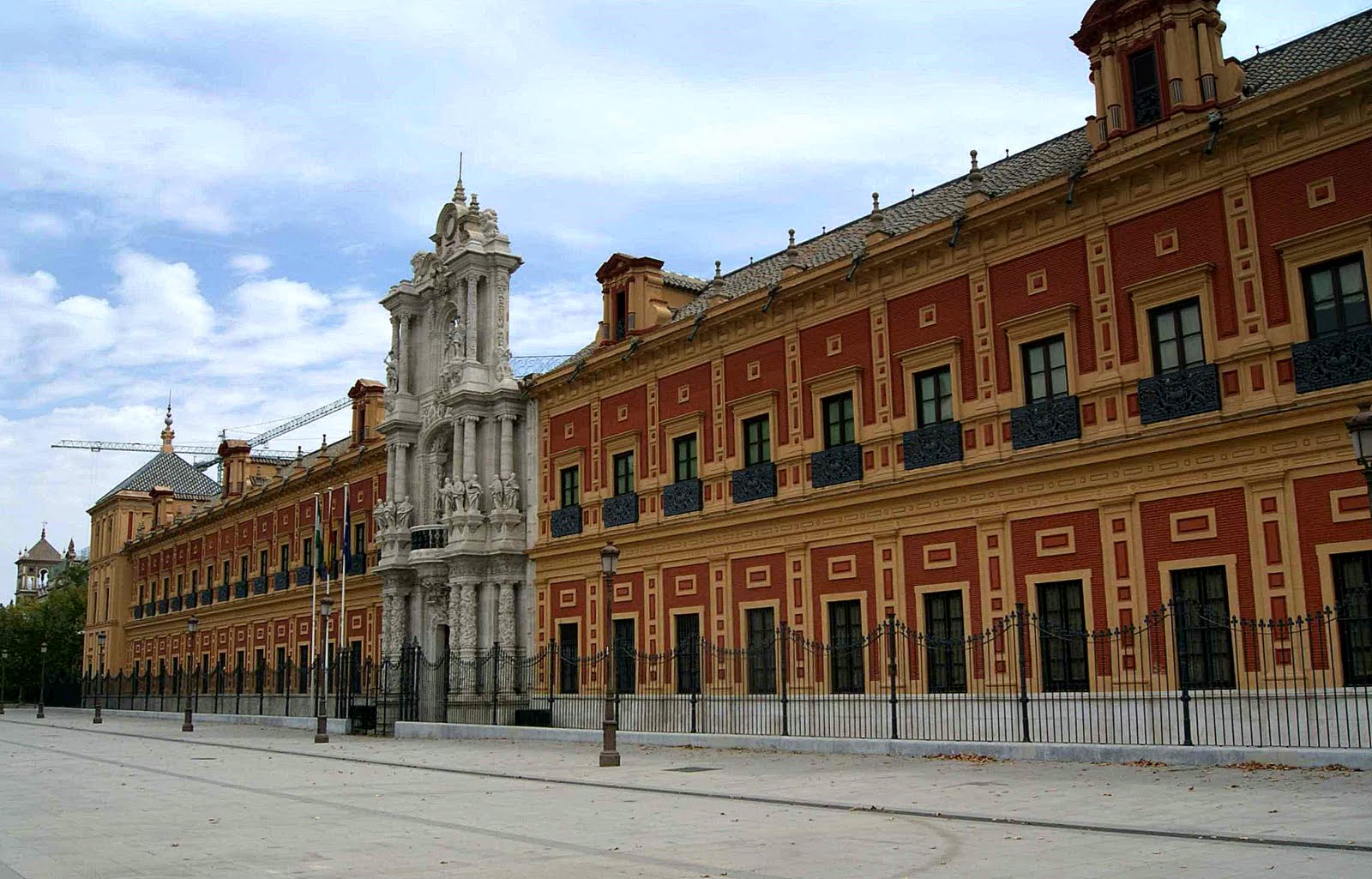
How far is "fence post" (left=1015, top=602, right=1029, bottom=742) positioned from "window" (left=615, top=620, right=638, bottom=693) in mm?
10970

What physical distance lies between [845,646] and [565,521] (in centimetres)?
1009

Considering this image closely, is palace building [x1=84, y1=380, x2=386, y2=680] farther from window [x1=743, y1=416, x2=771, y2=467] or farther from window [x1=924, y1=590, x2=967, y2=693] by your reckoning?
window [x1=924, y1=590, x2=967, y2=693]

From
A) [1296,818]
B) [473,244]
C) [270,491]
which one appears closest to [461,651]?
[473,244]

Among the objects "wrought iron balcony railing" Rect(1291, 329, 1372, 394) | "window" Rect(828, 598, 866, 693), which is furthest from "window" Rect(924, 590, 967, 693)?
"wrought iron balcony railing" Rect(1291, 329, 1372, 394)

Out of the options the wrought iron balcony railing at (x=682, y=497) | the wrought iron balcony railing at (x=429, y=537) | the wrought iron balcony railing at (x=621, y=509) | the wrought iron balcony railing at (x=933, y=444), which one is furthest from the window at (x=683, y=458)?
the wrought iron balcony railing at (x=429, y=537)

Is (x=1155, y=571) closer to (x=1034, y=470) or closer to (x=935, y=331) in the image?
(x=1034, y=470)

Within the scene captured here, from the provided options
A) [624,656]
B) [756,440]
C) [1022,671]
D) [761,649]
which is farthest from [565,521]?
[1022,671]

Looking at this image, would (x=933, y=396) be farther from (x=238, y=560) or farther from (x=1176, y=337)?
(x=238, y=560)

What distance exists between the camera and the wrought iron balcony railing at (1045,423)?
19375mm

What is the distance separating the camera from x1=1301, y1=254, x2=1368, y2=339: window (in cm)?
1622

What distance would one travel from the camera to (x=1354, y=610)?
15797 millimetres

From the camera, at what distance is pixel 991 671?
19891 mm

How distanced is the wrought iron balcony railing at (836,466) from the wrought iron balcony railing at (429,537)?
43.4 ft

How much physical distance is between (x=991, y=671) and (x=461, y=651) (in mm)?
16269
